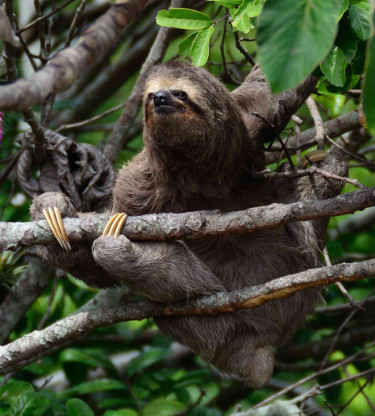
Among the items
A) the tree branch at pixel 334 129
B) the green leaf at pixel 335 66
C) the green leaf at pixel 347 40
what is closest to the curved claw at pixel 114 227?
the green leaf at pixel 335 66

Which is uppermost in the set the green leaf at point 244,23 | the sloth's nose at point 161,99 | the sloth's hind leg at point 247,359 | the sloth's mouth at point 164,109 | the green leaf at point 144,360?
the green leaf at point 244,23

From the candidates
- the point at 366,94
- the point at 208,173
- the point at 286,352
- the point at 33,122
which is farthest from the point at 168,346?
the point at 366,94

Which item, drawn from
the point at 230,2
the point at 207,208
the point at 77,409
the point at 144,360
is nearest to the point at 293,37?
the point at 230,2

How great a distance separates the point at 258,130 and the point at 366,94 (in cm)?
383

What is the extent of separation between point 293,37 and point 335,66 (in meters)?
2.24

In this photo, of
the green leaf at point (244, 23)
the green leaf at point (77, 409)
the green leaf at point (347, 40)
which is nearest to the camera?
the green leaf at point (347, 40)

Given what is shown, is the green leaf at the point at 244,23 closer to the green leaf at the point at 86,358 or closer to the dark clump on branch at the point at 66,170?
the dark clump on branch at the point at 66,170

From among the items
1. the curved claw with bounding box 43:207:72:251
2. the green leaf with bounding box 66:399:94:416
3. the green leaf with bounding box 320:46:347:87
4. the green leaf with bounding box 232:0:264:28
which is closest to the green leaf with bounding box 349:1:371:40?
the green leaf with bounding box 320:46:347:87

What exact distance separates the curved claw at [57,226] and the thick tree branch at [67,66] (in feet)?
8.96

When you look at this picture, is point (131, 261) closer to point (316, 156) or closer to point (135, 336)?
point (316, 156)

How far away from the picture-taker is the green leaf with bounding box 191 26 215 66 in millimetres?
5035

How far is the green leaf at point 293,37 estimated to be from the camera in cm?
237

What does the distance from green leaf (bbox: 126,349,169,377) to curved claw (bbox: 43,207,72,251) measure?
8.80 feet

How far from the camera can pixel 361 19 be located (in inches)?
162
